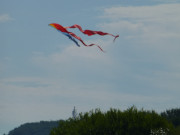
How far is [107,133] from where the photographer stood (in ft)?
96.7

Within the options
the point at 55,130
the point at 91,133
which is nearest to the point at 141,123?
the point at 91,133

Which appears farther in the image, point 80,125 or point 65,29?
point 80,125

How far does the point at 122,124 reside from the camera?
29.8 meters

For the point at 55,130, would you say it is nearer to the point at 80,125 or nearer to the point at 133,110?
→ the point at 80,125

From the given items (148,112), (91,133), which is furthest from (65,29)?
(148,112)

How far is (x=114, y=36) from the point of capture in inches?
705

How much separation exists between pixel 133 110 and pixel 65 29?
1343 cm

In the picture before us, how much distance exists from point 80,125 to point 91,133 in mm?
1296

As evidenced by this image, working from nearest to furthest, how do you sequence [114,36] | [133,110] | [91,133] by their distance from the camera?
[114,36] → [91,133] → [133,110]

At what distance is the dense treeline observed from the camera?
29.5 m

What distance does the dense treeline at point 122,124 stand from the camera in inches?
1161

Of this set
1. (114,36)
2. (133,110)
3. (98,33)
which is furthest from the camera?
(133,110)

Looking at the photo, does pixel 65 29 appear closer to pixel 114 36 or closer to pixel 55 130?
pixel 114 36

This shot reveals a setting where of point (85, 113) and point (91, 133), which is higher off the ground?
point (85, 113)
